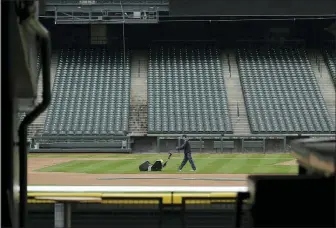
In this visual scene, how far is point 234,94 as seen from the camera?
141ft

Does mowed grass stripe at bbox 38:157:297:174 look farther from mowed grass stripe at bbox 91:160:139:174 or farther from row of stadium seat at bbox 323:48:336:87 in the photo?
row of stadium seat at bbox 323:48:336:87

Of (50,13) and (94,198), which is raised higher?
(50,13)

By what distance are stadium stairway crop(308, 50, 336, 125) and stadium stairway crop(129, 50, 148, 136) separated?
1239 cm

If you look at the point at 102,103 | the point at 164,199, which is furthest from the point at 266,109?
the point at 164,199

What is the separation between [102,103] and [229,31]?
11.8 m

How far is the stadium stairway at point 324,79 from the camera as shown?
41778mm

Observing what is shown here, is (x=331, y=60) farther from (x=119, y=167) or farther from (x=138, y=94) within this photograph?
(x=119, y=167)

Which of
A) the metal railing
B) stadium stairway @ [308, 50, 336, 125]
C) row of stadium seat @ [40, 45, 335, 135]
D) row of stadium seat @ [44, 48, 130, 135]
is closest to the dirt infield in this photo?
row of stadium seat @ [44, 48, 130, 135]

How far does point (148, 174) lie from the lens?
75.9 ft

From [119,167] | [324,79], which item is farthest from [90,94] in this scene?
[119,167]

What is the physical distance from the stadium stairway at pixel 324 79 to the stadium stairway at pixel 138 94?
12388 millimetres

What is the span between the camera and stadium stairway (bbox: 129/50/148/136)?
3998cm

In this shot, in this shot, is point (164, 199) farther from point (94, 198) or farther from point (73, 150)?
point (73, 150)

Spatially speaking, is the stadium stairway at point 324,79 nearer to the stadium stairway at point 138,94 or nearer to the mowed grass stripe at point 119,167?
the stadium stairway at point 138,94
